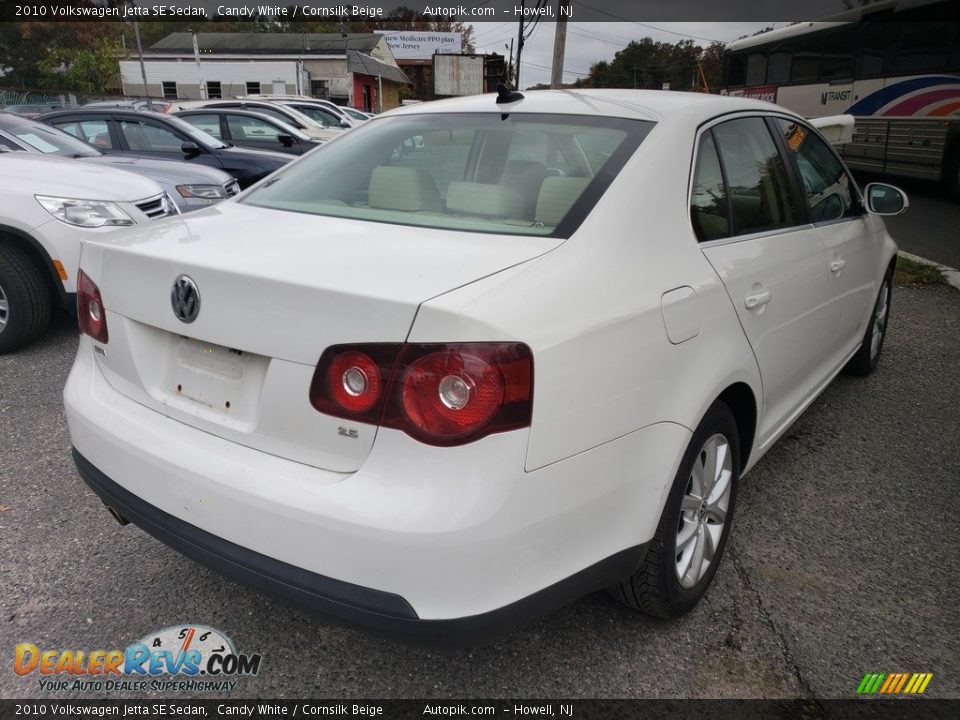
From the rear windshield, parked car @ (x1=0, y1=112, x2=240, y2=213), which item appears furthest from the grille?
the rear windshield

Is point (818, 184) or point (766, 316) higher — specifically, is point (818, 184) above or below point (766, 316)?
above

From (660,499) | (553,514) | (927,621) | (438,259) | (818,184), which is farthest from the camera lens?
(818,184)

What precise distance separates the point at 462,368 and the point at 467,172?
1254 millimetres

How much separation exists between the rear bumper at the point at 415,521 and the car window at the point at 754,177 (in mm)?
1013

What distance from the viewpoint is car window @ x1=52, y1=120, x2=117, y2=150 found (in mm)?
8172

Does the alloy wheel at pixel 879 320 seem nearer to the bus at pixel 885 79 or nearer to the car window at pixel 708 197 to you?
the car window at pixel 708 197

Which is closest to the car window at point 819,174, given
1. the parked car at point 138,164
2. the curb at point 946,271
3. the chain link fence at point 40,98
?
the curb at point 946,271

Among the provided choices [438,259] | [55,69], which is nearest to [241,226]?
[438,259]

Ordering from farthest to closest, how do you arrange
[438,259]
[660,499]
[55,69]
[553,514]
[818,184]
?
[55,69] < [818,184] < [660,499] < [438,259] < [553,514]

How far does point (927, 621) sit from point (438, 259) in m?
2.00

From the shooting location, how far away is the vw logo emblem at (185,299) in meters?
1.86

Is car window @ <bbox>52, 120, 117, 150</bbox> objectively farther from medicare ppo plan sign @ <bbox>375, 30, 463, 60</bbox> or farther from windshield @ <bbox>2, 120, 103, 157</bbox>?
medicare ppo plan sign @ <bbox>375, 30, 463, 60</bbox>

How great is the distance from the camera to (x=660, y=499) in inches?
77.7

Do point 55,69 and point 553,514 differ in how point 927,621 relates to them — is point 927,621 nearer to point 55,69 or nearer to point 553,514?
point 553,514
